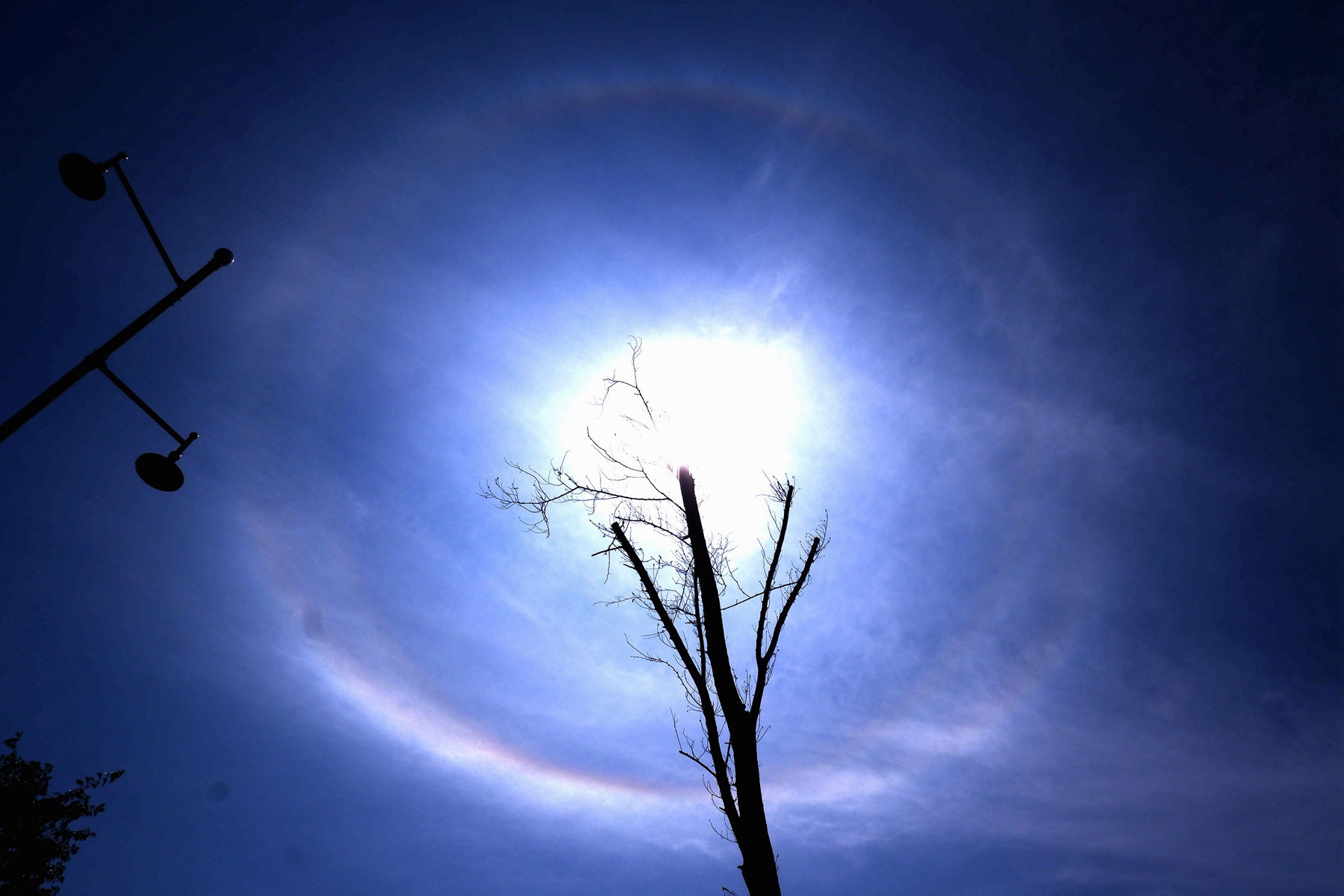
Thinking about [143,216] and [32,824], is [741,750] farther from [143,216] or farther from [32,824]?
[32,824]

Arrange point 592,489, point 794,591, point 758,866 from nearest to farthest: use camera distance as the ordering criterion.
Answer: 1. point 758,866
2. point 794,591
3. point 592,489

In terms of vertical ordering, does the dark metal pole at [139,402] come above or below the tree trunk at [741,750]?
above

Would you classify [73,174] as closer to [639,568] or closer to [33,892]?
[639,568]

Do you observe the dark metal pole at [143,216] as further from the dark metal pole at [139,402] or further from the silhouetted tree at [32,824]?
the silhouetted tree at [32,824]

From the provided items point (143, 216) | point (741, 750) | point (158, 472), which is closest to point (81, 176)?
point (143, 216)

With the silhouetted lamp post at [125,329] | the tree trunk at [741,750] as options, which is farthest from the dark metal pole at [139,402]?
the tree trunk at [741,750]

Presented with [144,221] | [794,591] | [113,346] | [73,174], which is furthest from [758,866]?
[73,174]

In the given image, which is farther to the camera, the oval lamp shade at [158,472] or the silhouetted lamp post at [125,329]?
the oval lamp shade at [158,472]
